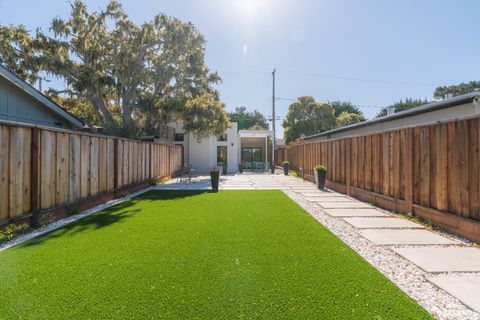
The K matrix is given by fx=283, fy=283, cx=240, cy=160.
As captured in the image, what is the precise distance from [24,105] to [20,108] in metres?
0.23

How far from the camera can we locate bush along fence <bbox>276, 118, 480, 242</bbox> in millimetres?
4320

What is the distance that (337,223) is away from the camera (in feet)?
18.6

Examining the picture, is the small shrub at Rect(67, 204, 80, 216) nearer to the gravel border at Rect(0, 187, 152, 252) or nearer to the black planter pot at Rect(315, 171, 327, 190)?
the gravel border at Rect(0, 187, 152, 252)

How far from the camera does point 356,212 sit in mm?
6695

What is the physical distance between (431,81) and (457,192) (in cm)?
2454

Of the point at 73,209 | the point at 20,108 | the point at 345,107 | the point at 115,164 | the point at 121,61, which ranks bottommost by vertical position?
the point at 73,209

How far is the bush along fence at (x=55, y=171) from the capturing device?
4582 millimetres

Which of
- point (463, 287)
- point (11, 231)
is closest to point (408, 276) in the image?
point (463, 287)

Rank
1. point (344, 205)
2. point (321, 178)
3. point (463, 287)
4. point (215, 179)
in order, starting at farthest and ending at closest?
point (321, 178)
point (215, 179)
point (344, 205)
point (463, 287)

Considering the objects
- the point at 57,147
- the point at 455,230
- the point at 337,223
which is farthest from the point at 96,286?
the point at 455,230

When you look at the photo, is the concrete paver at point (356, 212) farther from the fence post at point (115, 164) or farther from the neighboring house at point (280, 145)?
the neighboring house at point (280, 145)

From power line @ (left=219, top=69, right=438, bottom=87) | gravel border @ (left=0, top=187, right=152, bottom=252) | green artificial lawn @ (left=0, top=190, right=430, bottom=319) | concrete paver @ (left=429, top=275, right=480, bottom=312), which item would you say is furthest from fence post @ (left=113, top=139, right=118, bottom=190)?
power line @ (left=219, top=69, right=438, bottom=87)

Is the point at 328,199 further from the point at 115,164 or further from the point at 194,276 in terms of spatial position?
the point at 115,164

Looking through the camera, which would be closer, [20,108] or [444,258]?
[444,258]
